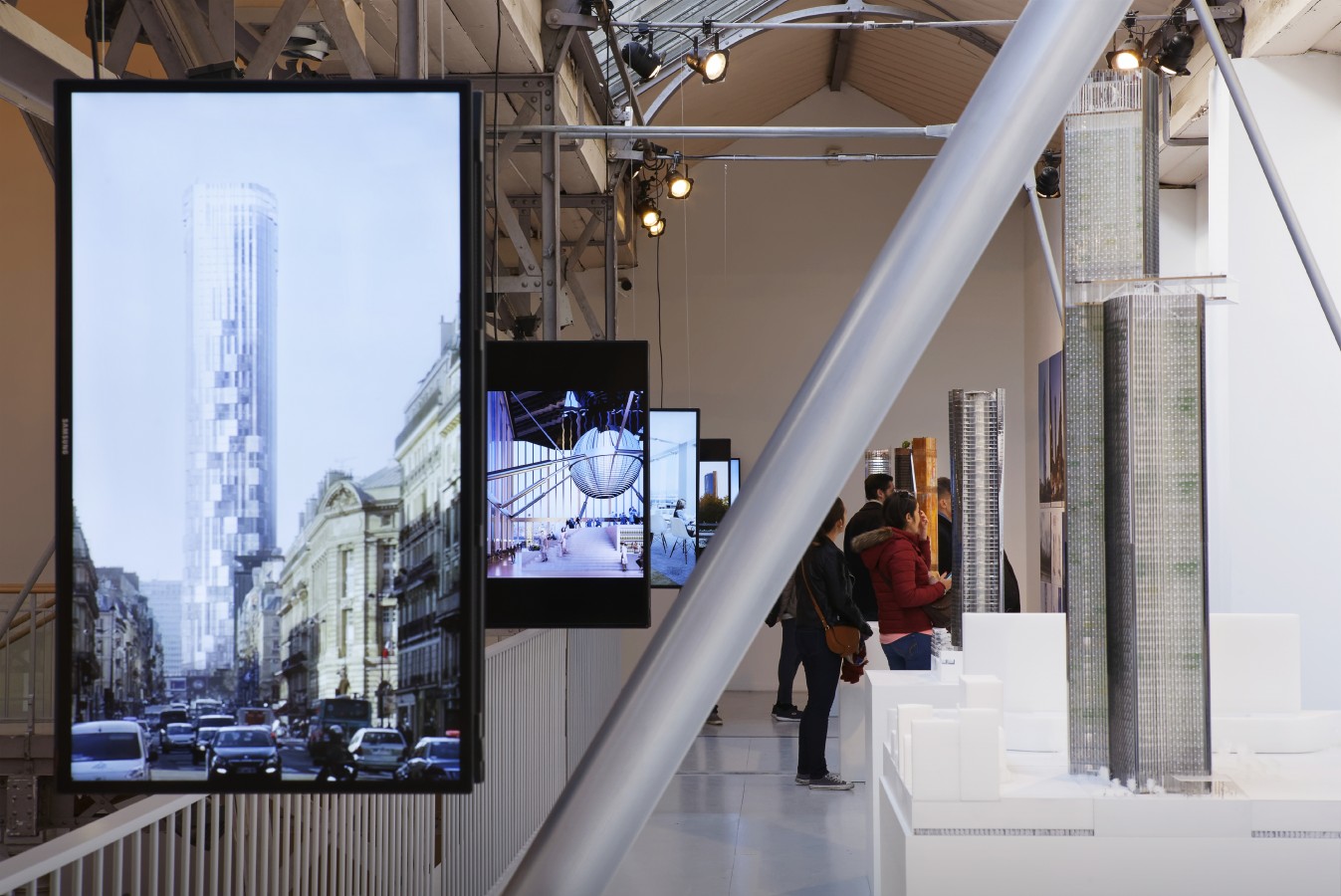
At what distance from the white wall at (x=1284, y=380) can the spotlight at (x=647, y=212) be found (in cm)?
606

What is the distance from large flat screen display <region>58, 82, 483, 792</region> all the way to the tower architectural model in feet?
7.52

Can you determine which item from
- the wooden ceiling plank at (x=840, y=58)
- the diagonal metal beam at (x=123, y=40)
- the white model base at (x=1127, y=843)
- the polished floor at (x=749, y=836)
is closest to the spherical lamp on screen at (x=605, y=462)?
the polished floor at (x=749, y=836)

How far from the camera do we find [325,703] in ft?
5.06

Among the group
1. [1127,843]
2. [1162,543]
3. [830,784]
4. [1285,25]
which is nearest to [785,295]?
[830,784]

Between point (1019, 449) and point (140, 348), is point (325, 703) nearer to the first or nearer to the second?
point (140, 348)

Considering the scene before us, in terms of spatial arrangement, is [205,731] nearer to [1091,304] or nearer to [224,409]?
[224,409]

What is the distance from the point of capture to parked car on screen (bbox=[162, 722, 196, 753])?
157 centimetres

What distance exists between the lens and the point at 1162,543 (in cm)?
329

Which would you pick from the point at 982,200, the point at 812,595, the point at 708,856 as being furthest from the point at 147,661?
the point at 812,595

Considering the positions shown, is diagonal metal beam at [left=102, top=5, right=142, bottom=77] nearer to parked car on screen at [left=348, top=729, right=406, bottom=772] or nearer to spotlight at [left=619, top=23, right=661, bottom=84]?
parked car on screen at [left=348, top=729, right=406, bottom=772]

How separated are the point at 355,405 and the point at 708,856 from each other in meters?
5.73

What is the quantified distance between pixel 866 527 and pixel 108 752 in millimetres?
7051

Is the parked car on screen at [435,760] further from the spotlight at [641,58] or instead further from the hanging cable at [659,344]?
the hanging cable at [659,344]

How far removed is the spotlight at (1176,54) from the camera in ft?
24.7
